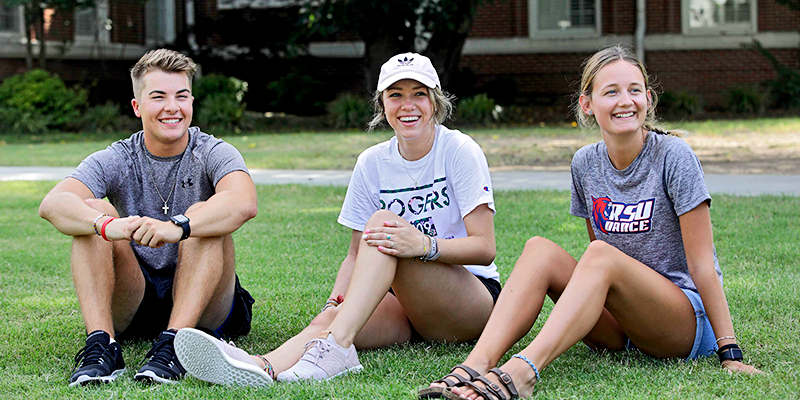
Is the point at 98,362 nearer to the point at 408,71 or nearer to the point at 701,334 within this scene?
the point at 408,71

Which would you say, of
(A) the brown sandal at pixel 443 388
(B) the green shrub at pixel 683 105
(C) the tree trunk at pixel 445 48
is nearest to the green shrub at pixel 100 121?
(C) the tree trunk at pixel 445 48

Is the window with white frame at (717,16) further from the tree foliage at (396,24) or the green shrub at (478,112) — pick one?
the tree foliage at (396,24)

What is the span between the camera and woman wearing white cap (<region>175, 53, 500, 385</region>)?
3248mm

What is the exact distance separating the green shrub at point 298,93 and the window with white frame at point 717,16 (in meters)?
9.43

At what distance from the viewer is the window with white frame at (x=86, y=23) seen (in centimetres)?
2112

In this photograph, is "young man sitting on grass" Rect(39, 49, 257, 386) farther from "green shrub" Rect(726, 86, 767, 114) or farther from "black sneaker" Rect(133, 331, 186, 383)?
"green shrub" Rect(726, 86, 767, 114)

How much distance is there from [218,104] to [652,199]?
51.4 ft

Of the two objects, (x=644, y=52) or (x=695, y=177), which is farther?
(x=644, y=52)

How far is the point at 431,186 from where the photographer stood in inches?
141

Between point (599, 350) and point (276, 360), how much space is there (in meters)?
1.34

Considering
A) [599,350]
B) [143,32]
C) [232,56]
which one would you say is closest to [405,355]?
[599,350]

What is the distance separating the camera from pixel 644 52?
21422 millimetres

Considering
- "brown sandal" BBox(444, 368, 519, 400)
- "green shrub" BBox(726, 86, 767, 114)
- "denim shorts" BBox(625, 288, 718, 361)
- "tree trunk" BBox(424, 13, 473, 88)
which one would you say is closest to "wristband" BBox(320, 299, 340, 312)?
"brown sandal" BBox(444, 368, 519, 400)

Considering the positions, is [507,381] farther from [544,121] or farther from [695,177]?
[544,121]
